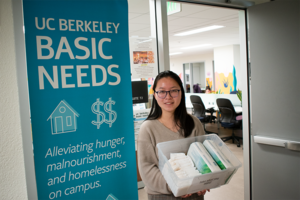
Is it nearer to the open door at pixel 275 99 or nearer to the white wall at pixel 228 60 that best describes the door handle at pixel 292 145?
the open door at pixel 275 99

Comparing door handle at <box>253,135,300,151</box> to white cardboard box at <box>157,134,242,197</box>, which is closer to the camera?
white cardboard box at <box>157,134,242,197</box>

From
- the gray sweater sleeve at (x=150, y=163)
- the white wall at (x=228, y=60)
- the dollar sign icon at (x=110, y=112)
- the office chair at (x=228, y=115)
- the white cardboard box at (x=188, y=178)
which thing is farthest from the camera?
the white wall at (x=228, y=60)

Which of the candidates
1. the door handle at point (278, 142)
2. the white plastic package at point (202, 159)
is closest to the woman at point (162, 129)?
the white plastic package at point (202, 159)

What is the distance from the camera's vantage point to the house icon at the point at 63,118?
1.24 m

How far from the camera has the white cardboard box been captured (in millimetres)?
1016

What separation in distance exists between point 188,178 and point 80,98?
2.56 ft

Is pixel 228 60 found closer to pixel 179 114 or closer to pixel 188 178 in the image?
pixel 179 114

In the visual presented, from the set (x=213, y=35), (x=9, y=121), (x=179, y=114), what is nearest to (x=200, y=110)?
(x=213, y=35)

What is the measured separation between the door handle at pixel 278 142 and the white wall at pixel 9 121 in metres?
2.07

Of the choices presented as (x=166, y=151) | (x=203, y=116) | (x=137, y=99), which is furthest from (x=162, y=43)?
(x=203, y=116)

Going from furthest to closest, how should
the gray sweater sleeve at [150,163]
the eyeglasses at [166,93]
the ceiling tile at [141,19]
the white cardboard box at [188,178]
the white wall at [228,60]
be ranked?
the white wall at [228,60] → the ceiling tile at [141,19] → the eyeglasses at [166,93] → the gray sweater sleeve at [150,163] → the white cardboard box at [188,178]

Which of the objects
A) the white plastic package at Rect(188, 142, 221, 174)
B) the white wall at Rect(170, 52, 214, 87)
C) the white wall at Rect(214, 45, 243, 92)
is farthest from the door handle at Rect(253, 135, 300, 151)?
the white wall at Rect(170, 52, 214, 87)

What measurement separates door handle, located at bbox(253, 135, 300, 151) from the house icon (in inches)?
71.1

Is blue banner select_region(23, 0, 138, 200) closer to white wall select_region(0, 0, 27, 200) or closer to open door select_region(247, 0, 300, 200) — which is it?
white wall select_region(0, 0, 27, 200)
